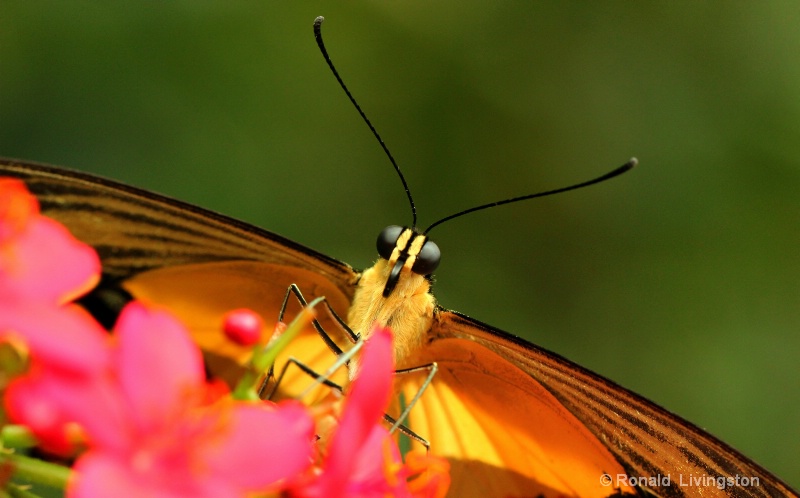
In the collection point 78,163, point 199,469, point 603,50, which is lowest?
point 199,469

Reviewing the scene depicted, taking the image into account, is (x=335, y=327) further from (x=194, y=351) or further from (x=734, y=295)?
(x=734, y=295)

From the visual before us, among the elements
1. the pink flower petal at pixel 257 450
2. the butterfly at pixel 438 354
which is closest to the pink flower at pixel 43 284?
the pink flower petal at pixel 257 450

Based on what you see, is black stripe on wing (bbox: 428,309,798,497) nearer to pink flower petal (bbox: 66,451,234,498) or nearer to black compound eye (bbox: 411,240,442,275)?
black compound eye (bbox: 411,240,442,275)

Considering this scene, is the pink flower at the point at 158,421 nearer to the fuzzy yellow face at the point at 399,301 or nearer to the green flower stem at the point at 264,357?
the green flower stem at the point at 264,357

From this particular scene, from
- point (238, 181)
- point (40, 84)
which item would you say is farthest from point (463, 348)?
point (40, 84)

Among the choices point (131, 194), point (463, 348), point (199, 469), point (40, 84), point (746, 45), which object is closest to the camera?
point (199, 469)

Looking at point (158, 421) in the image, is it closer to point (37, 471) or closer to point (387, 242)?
point (37, 471)
